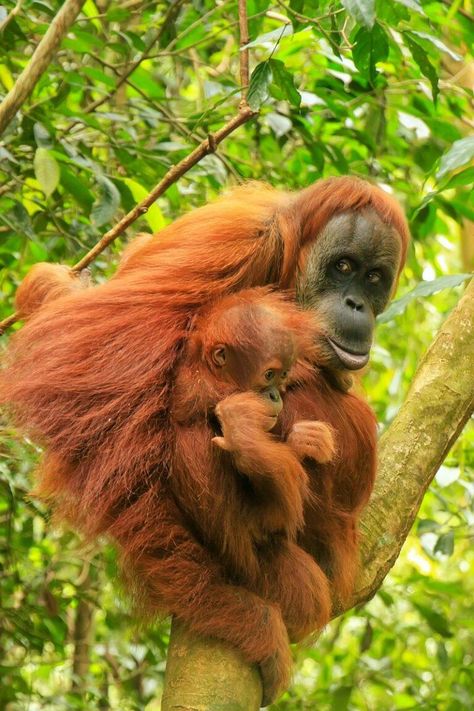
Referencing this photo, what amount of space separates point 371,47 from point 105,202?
3.96 ft

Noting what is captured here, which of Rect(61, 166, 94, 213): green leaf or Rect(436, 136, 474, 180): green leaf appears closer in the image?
Rect(436, 136, 474, 180): green leaf

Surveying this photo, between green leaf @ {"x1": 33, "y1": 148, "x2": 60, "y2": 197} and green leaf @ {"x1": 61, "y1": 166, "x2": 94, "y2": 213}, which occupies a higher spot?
green leaf @ {"x1": 33, "y1": 148, "x2": 60, "y2": 197}

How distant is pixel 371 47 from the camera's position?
10.6 ft

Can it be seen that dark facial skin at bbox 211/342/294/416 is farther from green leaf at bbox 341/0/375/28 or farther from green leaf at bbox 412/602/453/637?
green leaf at bbox 412/602/453/637

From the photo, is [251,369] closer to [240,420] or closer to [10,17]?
[240,420]

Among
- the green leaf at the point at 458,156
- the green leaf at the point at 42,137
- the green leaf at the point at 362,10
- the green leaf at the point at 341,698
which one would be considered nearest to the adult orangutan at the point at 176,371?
the green leaf at the point at 458,156

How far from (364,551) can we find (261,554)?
2.27 feet

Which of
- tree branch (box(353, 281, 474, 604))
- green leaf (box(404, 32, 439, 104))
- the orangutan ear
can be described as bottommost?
tree branch (box(353, 281, 474, 604))

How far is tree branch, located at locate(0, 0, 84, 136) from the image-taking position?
3021 millimetres

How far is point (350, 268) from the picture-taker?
3510mm

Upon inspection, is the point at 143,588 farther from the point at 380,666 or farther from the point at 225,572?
the point at 380,666

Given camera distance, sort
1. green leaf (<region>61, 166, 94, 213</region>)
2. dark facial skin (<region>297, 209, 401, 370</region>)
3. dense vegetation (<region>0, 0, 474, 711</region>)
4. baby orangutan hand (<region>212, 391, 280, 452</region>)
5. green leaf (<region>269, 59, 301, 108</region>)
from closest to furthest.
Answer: baby orangutan hand (<region>212, 391, 280, 452</region>) → green leaf (<region>269, 59, 301, 108</region>) → dark facial skin (<region>297, 209, 401, 370</region>) → dense vegetation (<region>0, 0, 474, 711</region>) → green leaf (<region>61, 166, 94, 213</region>)

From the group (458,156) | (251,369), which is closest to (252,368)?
(251,369)

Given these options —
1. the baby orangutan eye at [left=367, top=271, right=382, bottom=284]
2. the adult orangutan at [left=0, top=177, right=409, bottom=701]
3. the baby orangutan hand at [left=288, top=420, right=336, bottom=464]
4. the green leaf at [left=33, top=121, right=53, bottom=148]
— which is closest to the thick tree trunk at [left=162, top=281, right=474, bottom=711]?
the adult orangutan at [left=0, top=177, right=409, bottom=701]
